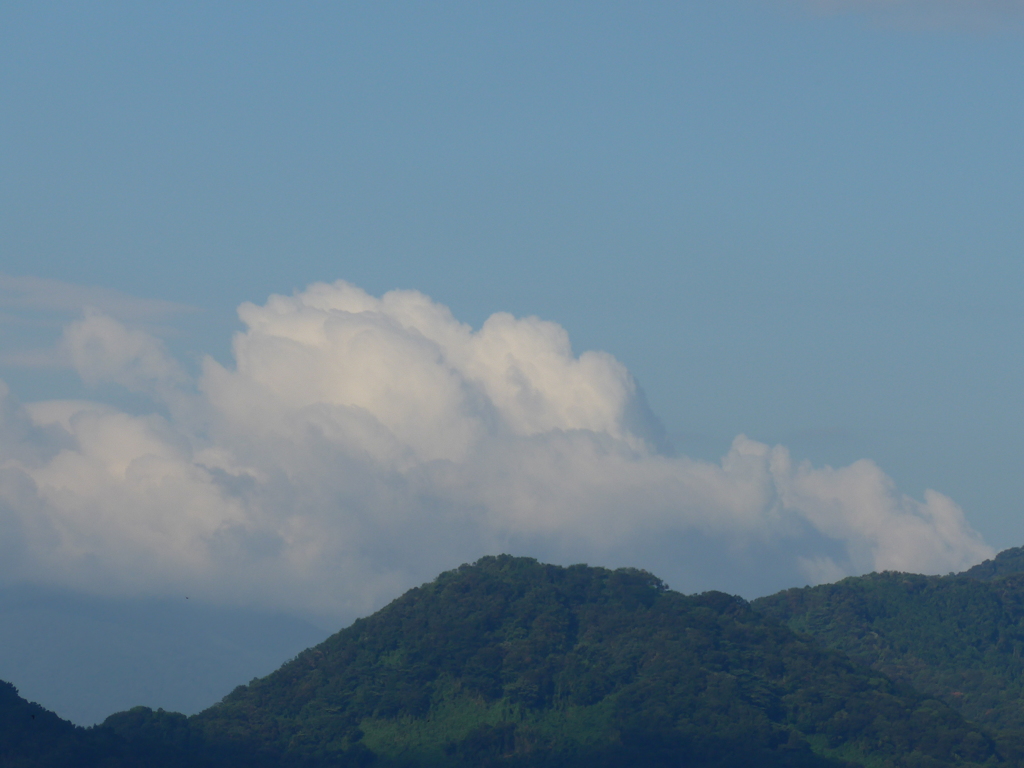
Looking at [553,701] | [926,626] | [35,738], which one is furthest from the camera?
[926,626]

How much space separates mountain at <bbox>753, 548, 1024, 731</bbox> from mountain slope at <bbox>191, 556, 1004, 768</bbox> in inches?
1231

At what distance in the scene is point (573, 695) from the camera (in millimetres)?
124312

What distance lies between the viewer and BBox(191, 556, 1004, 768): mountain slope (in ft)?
385

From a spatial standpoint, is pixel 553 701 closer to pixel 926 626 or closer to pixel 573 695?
pixel 573 695

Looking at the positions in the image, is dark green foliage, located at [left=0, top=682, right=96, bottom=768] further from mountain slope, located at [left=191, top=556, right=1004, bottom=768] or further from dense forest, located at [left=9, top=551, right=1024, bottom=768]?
mountain slope, located at [left=191, top=556, right=1004, bottom=768]

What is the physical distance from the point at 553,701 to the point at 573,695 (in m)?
1.95

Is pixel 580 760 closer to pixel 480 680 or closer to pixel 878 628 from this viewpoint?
pixel 480 680

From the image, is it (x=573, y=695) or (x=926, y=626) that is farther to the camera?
(x=926, y=626)

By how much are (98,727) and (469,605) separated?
41.6 meters

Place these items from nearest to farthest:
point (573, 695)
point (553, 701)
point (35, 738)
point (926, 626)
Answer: point (35, 738) → point (553, 701) → point (573, 695) → point (926, 626)

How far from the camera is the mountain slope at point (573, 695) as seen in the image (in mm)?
117500

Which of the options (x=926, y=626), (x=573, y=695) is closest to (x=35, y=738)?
(x=573, y=695)

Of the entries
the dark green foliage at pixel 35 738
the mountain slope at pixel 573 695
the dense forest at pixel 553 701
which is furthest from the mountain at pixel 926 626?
the dark green foliage at pixel 35 738

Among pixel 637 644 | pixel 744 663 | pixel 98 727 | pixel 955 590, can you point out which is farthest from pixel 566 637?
A: pixel 955 590
